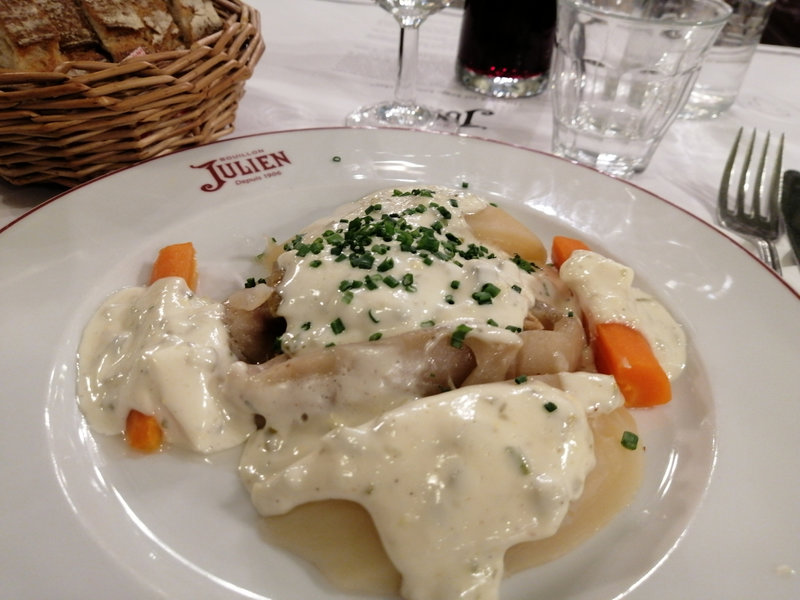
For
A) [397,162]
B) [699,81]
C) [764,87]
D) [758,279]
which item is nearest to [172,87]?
[397,162]

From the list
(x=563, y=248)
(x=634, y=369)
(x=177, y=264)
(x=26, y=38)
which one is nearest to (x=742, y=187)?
(x=563, y=248)

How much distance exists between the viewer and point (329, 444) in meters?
1.38

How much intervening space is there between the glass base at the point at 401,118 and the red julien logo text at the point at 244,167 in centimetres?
66

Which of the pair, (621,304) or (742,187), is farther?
(742,187)

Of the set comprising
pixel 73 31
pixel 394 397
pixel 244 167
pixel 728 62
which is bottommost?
pixel 394 397

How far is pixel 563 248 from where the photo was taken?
2.09m

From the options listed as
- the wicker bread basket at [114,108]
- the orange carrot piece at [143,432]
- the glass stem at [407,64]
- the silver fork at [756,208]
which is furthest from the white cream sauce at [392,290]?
the glass stem at [407,64]

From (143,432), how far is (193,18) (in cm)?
161

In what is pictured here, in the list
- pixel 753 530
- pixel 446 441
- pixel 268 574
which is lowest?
pixel 268 574

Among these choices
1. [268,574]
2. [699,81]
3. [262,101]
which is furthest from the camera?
[699,81]

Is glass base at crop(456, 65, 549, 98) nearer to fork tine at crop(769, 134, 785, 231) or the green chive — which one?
fork tine at crop(769, 134, 785, 231)

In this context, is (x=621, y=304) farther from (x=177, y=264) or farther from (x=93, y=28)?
(x=93, y=28)

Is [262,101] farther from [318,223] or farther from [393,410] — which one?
[393,410]

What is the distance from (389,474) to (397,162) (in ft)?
4.69
